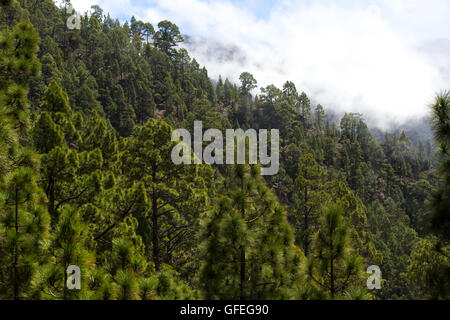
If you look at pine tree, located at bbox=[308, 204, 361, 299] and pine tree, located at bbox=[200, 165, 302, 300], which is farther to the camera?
pine tree, located at bbox=[200, 165, 302, 300]

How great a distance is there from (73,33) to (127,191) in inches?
2391

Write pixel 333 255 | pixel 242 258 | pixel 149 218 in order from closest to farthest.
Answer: pixel 333 255 → pixel 242 258 → pixel 149 218

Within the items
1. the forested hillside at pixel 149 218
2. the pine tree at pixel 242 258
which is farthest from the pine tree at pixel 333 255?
the pine tree at pixel 242 258

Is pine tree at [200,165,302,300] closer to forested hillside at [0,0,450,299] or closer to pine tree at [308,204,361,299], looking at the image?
forested hillside at [0,0,450,299]

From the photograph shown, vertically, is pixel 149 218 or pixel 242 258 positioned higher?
pixel 149 218

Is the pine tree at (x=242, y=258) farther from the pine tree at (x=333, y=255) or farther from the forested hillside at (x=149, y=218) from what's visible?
the pine tree at (x=333, y=255)

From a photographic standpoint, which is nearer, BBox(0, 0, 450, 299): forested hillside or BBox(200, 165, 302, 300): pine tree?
BBox(0, 0, 450, 299): forested hillside

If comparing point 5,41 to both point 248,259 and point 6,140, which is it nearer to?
point 6,140

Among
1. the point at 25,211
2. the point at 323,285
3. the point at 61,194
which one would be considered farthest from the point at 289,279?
the point at 61,194

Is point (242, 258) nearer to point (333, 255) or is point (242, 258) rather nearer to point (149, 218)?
point (333, 255)

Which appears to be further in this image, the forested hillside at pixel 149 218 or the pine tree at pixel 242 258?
the pine tree at pixel 242 258

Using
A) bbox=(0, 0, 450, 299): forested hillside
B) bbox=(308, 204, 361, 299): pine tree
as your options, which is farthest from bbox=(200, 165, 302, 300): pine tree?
bbox=(308, 204, 361, 299): pine tree

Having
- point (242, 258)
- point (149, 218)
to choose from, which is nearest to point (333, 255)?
point (242, 258)

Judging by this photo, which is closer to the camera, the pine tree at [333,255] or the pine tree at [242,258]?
the pine tree at [333,255]
